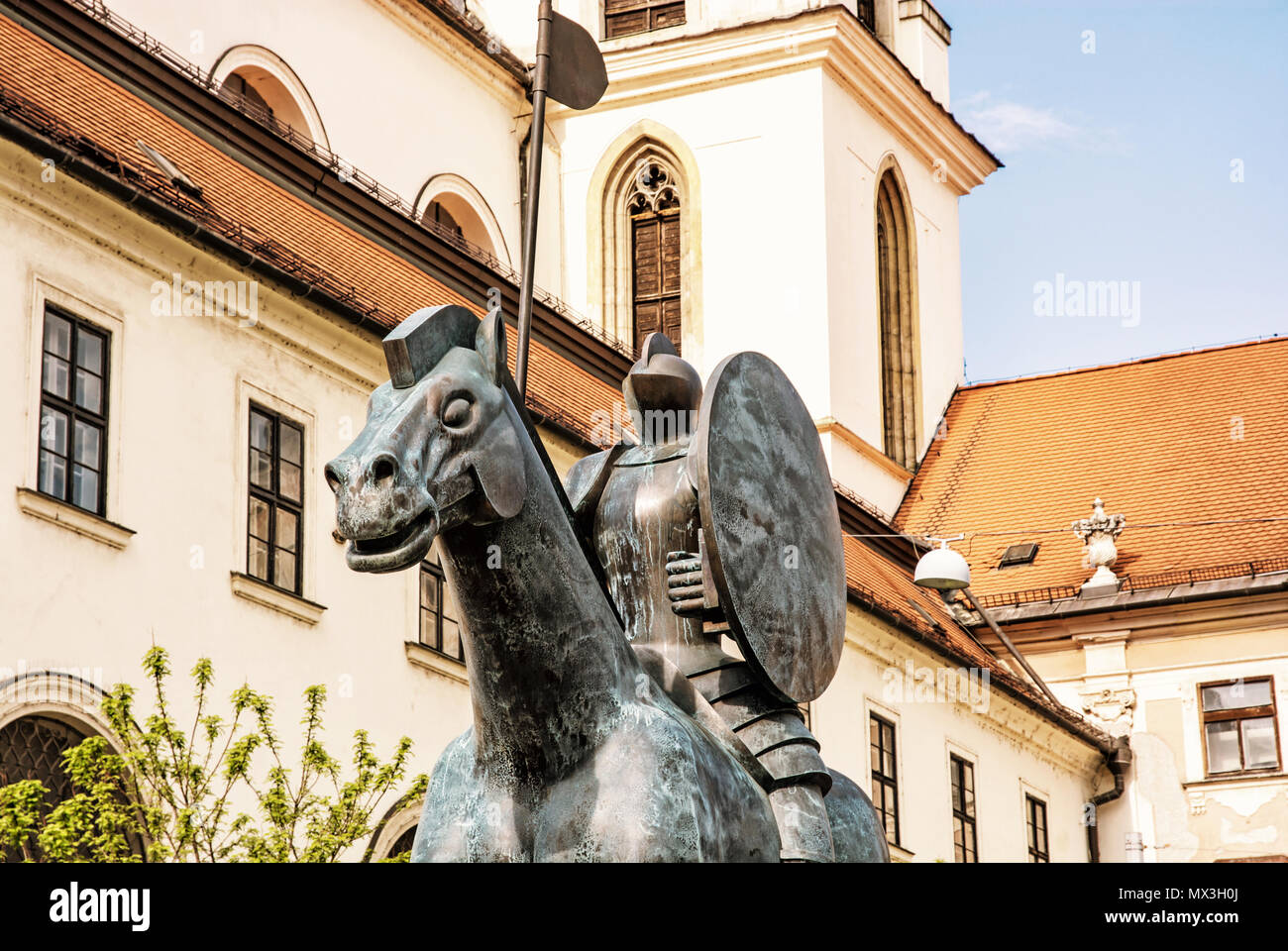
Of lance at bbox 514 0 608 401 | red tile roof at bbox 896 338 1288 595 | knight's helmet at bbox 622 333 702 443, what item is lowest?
knight's helmet at bbox 622 333 702 443

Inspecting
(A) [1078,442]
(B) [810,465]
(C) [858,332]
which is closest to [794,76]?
(C) [858,332]

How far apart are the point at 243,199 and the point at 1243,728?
66.4 ft

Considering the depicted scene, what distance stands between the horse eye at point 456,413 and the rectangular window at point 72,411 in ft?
39.6

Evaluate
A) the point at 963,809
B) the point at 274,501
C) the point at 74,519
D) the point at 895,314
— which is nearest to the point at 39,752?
the point at 74,519

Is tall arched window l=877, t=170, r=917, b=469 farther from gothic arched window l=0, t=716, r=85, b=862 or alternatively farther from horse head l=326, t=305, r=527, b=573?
horse head l=326, t=305, r=527, b=573

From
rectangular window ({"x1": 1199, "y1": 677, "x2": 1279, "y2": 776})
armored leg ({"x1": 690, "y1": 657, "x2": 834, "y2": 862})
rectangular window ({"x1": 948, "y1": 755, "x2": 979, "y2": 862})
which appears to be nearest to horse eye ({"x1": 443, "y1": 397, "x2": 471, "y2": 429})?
armored leg ({"x1": 690, "y1": 657, "x2": 834, "y2": 862})

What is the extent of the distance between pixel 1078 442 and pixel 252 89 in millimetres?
17084

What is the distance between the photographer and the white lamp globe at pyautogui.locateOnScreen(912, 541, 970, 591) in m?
30.4

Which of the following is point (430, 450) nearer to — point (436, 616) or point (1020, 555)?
point (436, 616)

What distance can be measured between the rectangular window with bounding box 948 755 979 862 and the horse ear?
Answer: 26.1 meters

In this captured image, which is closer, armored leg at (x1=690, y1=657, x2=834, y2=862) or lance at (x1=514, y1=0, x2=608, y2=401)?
armored leg at (x1=690, y1=657, x2=834, y2=862)

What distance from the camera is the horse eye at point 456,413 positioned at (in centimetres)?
484

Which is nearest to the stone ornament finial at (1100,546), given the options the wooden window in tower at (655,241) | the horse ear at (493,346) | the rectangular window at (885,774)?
the wooden window in tower at (655,241)

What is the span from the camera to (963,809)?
31.0 metres
